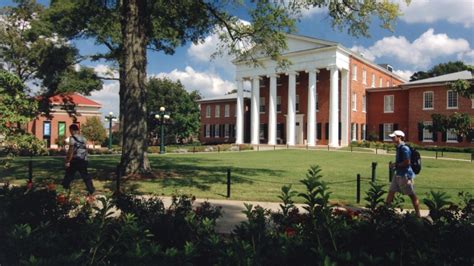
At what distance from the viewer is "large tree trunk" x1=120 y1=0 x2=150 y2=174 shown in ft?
46.1

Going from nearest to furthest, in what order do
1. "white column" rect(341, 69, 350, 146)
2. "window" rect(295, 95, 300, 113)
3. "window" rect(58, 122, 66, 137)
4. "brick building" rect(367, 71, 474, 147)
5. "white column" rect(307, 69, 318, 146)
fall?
1. "brick building" rect(367, 71, 474, 147)
2. "white column" rect(341, 69, 350, 146)
3. "white column" rect(307, 69, 318, 146)
4. "window" rect(295, 95, 300, 113)
5. "window" rect(58, 122, 66, 137)

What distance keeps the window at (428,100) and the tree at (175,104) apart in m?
32.3

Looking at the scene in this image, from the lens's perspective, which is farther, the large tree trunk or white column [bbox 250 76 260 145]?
white column [bbox 250 76 260 145]

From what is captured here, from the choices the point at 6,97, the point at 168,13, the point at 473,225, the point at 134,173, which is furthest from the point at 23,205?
the point at 168,13

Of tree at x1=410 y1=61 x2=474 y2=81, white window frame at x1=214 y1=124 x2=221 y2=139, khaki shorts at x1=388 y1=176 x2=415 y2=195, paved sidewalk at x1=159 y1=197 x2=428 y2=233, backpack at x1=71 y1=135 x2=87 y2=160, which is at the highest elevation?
tree at x1=410 y1=61 x2=474 y2=81

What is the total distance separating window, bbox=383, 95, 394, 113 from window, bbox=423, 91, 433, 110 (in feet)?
15.0

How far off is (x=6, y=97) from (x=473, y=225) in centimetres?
580

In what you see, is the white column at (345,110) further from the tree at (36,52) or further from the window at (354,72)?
the tree at (36,52)

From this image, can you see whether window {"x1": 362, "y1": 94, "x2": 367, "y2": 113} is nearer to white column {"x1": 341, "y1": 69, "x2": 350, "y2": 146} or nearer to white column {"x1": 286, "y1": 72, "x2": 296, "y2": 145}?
white column {"x1": 341, "y1": 69, "x2": 350, "y2": 146}

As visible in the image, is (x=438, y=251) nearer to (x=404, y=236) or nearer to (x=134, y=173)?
(x=404, y=236)

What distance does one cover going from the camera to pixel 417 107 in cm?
4531

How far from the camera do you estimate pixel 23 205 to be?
462 cm

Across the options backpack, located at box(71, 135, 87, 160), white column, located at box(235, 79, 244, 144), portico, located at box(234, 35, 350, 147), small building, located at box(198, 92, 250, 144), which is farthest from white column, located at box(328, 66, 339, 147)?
backpack, located at box(71, 135, 87, 160)

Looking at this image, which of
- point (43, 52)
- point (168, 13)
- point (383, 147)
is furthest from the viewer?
point (383, 147)
